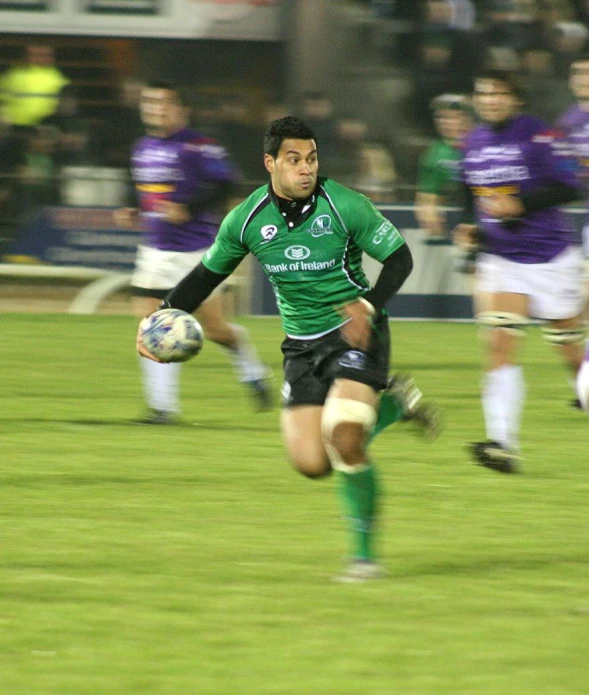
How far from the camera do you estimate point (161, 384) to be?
883 cm

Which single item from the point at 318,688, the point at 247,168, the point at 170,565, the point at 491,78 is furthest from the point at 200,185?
the point at 247,168

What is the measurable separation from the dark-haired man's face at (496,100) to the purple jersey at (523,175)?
0.10m

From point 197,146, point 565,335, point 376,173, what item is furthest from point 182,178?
point 376,173

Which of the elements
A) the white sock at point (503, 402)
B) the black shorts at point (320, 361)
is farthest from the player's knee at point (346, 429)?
the white sock at point (503, 402)

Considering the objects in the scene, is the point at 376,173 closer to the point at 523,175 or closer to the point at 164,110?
the point at 164,110

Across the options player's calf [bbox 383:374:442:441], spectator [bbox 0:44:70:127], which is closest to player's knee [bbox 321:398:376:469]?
player's calf [bbox 383:374:442:441]

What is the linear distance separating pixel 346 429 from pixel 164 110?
4105 millimetres

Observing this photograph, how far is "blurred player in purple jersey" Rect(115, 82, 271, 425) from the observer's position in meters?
8.96

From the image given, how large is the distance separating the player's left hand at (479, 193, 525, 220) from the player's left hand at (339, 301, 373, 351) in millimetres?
2438

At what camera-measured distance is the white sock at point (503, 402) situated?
287 inches

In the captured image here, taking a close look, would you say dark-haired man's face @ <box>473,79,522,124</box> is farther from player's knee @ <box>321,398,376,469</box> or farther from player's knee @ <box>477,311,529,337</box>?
player's knee @ <box>321,398,376,469</box>

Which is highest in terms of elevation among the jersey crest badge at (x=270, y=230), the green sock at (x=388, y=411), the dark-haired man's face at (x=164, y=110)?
the jersey crest badge at (x=270, y=230)

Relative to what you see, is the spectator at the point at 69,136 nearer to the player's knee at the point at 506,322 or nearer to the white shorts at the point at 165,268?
the white shorts at the point at 165,268

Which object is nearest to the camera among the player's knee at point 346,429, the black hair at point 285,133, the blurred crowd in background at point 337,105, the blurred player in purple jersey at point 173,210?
the player's knee at point 346,429
